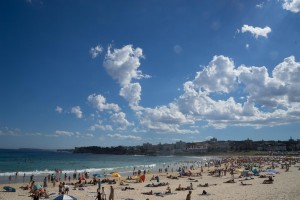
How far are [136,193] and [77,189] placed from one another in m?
5.86

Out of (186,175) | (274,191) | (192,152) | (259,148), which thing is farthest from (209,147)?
(274,191)

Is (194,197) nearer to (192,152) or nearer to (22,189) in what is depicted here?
(22,189)

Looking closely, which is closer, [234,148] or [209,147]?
[234,148]

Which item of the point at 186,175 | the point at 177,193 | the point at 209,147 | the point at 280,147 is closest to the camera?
the point at 177,193

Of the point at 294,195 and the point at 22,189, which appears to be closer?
the point at 294,195

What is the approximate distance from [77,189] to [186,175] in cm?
1840

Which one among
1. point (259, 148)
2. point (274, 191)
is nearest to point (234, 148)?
point (259, 148)

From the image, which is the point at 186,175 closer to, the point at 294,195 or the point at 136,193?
the point at 136,193

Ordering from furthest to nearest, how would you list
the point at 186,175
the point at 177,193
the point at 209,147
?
1. the point at 209,147
2. the point at 186,175
3. the point at 177,193

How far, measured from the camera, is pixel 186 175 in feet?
135

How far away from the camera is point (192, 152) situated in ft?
633

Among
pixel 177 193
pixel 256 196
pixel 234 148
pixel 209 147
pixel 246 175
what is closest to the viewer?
pixel 256 196

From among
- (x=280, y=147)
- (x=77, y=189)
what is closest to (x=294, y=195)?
(x=77, y=189)

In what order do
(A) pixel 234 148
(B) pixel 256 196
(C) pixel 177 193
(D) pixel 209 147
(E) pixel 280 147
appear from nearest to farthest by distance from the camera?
(B) pixel 256 196
(C) pixel 177 193
(E) pixel 280 147
(A) pixel 234 148
(D) pixel 209 147
